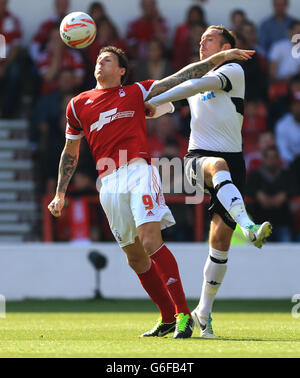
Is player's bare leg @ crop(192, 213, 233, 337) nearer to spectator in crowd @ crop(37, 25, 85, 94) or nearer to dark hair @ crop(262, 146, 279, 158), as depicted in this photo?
dark hair @ crop(262, 146, 279, 158)

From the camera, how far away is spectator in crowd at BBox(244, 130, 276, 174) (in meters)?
14.3

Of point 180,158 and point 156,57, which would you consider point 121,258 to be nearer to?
point 180,158

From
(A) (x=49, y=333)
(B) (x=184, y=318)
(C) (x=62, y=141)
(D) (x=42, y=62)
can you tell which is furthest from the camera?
(D) (x=42, y=62)

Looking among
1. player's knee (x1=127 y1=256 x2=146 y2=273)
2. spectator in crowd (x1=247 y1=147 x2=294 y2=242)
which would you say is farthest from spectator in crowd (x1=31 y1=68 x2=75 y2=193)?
player's knee (x1=127 y1=256 x2=146 y2=273)

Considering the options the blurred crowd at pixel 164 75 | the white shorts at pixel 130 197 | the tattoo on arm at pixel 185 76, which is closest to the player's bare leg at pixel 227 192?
the white shorts at pixel 130 197

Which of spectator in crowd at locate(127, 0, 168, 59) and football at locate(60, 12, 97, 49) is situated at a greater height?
spectator in crowd at locate(127, 0, 168, 59)

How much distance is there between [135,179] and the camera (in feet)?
24.5

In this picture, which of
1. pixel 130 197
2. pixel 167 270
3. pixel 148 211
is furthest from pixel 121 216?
pixel 167 270

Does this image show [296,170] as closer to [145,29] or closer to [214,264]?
[145,29]

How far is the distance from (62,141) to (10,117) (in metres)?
2.16

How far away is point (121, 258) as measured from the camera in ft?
44.1

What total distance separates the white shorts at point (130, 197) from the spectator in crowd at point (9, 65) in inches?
342

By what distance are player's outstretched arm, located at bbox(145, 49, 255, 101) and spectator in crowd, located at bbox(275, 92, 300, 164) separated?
7259 millimetres
